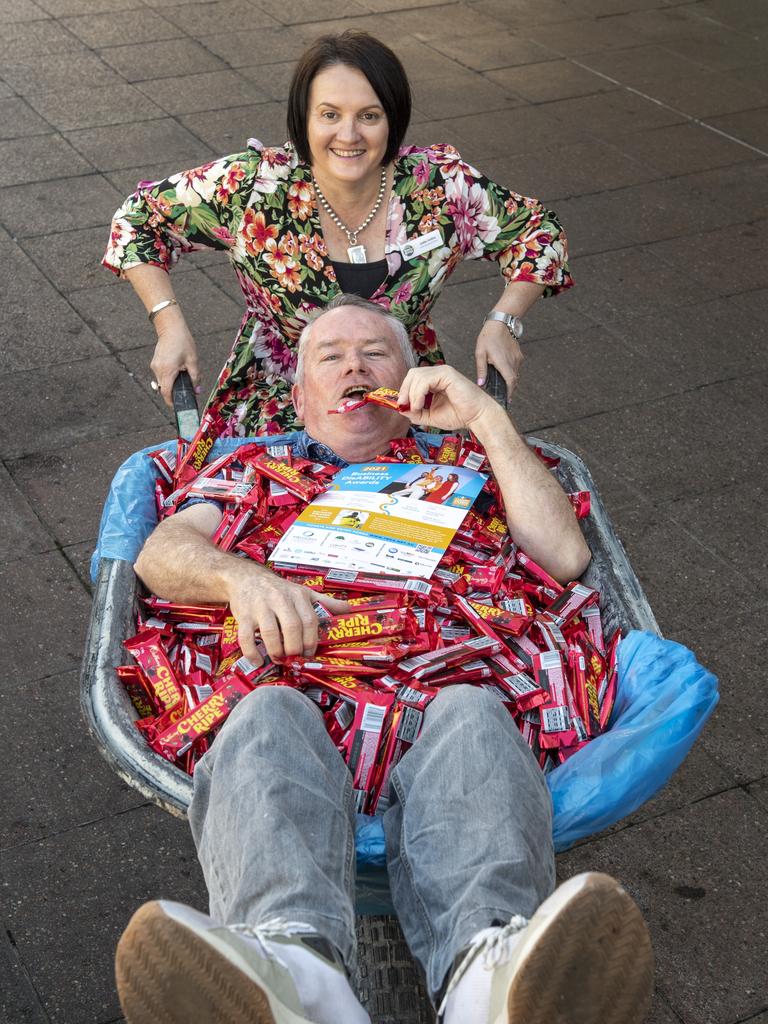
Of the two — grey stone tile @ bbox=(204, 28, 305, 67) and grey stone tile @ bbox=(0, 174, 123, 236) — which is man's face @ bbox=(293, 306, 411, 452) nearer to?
grey stone tile @ bbox=(0, 174, 123, 236)

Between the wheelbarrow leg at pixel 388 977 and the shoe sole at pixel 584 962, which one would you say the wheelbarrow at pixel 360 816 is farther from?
the shoe sole at pixel 584 962

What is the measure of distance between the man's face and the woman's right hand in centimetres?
35

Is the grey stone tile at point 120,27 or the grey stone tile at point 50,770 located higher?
the grey stone tile at point 50,770

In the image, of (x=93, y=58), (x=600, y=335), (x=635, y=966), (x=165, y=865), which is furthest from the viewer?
(x=93, y=58)

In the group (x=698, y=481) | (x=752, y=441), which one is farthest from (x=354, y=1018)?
(x=752, y=441)

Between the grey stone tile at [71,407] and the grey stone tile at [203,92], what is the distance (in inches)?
125

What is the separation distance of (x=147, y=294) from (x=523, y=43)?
21.4 feet

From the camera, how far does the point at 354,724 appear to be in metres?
2.58

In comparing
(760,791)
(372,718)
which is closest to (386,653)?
(372,718)

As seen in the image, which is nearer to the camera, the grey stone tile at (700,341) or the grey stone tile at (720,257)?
the grey stone tile at (700,341)

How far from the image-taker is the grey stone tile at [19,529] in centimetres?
437

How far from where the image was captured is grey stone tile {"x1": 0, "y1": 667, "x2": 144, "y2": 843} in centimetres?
338

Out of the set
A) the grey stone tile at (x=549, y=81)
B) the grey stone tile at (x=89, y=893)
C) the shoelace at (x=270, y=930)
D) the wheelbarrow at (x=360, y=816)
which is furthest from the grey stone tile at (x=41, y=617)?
the grey stone tile at (x=549, y=81)

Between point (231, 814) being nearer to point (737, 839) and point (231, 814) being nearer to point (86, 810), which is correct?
point (86, 810)
